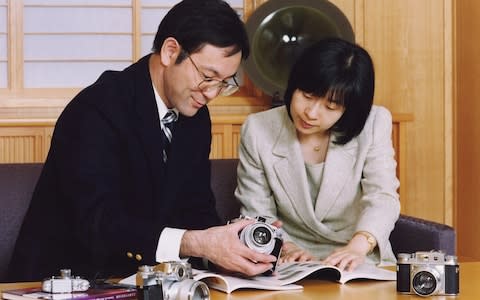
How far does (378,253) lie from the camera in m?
2.65

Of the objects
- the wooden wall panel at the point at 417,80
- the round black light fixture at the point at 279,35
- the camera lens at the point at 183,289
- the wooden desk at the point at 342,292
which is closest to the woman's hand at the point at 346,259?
the wooden desk at the point at 342,292

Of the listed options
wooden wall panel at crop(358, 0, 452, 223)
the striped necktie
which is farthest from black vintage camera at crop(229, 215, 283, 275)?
wooden wall panel at crop(358, 0, 452, 223)

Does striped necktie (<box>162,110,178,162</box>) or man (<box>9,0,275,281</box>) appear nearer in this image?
man (<box>9,0,275,281</box>)

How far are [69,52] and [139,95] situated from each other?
6.64 ft

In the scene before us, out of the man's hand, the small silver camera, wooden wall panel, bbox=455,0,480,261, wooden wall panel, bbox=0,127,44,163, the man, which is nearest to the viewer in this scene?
the small silver camera

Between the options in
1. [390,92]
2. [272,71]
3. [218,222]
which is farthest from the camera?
[390,92]

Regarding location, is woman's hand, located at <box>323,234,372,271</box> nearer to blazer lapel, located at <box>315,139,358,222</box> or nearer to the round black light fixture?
blazer lapel, located at <box>315,139,358,222</box>

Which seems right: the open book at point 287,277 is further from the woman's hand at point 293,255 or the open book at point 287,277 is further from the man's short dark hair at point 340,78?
the man's short dark hair at point 340,78

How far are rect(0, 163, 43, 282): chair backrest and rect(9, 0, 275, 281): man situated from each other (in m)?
0.33

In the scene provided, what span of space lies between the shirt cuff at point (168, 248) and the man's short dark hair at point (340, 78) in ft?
2.32

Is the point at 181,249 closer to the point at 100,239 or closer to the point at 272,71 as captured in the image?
the point at 100,239

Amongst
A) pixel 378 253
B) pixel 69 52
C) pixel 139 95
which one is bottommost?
pixel 378 253

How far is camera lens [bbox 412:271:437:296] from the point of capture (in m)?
1.94

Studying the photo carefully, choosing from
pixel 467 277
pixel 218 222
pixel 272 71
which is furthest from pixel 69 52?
pixel 467 277
